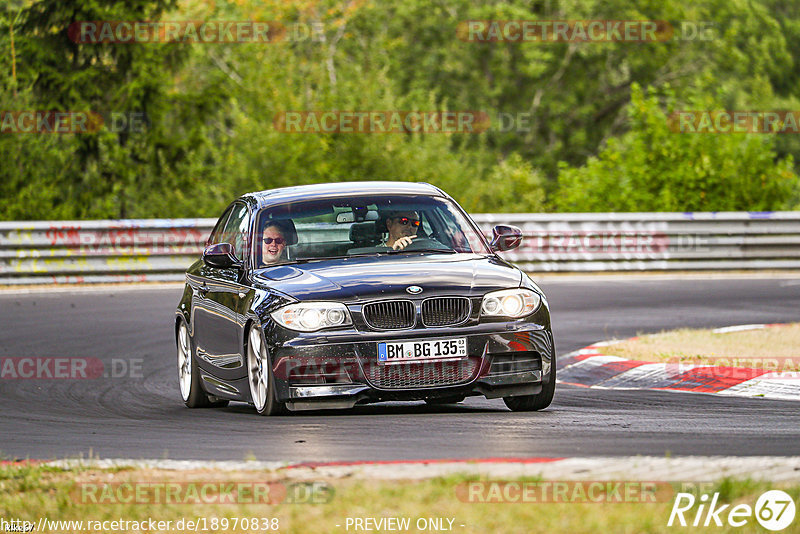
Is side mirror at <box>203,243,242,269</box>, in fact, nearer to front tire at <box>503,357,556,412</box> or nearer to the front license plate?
the front license plate

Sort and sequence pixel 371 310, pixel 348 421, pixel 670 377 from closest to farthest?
pixel 348 421
pixel 371 310
pixel 670 377

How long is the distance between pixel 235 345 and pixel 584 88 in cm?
4659

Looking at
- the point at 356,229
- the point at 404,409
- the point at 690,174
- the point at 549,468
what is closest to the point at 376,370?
the point at 404,409

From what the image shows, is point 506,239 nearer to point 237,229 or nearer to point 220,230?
point 237,229

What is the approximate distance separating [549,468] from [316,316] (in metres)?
2.99

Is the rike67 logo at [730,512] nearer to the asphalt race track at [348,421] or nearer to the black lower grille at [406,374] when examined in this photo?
the asphalt race track at [348,421]

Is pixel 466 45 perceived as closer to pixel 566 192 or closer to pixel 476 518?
pixel 566 192

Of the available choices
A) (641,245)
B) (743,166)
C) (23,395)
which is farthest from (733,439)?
(743,166)

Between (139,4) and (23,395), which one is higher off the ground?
(139,4)

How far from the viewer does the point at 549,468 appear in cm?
608

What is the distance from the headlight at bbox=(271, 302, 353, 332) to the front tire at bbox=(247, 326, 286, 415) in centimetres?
30

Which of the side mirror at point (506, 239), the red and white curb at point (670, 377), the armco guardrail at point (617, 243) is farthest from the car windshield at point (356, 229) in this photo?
the armco guardrail at point (617, 243)

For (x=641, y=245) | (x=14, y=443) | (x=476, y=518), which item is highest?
(x=476, y=518)

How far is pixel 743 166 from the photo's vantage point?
2625 centimetres
